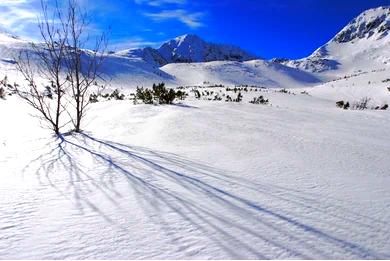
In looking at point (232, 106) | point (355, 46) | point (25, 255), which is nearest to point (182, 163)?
point (25, 255)

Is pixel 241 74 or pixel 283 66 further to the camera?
pixel 283 66

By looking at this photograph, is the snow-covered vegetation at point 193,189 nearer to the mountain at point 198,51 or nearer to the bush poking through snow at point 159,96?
the bush poking through snow at point 159,96

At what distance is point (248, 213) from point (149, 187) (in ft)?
3.08

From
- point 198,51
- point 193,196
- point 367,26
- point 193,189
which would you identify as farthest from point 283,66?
point 198,51

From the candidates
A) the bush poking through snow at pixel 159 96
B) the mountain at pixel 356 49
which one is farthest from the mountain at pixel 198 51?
the bush poking through snow at pixel 159 96

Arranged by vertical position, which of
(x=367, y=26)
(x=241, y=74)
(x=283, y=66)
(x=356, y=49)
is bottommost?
(x=241, y=74)

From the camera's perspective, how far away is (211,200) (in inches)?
116

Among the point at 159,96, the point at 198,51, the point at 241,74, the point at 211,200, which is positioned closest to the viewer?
the point at 211,200

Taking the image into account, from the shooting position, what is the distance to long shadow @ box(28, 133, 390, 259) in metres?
2.24

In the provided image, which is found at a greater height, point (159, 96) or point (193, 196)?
point (159, 96)

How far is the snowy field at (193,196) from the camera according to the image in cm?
220

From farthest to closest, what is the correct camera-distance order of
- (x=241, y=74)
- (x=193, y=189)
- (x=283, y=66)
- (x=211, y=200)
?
(x=283, y=66), (x=241, y=74), (x=193, y=189), (x=211, y=200)

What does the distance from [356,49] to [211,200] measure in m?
69.1

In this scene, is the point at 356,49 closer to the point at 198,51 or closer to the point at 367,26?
the point at 367,26
